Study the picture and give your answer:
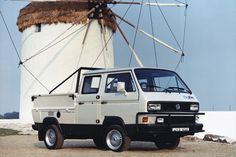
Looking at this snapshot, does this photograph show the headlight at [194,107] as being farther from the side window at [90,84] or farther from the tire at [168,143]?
the side window at [90,84]

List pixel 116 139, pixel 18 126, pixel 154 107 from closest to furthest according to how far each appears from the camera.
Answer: pixel 154 107
pixel 116 139
pixel 18 126

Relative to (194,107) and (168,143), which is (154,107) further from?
(168,143)

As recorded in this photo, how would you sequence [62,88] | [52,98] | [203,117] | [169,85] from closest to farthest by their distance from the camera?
[169,85] < [52,98] < [203,117] < [62,88]

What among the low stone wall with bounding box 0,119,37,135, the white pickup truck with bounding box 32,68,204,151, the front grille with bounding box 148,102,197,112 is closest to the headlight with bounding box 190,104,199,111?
the white pickup truck with bounding box 32,68,204,151

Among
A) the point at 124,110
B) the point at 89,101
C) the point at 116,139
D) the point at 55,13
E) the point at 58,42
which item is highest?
the point at 55,13

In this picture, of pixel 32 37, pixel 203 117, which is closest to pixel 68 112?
pixel 203 117

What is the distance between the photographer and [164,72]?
1314 cm

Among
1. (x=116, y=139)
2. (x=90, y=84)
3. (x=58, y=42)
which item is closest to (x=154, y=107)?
(x=116, y=139)

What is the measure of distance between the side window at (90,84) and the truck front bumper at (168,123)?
5.72 ft

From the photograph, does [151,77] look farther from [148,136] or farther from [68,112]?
[68,112]

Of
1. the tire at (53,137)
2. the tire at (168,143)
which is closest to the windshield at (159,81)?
the tire at (168,143)

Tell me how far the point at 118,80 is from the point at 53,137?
2.59 metres

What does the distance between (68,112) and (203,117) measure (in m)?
6.97

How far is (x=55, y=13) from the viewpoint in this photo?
80.9 feet
